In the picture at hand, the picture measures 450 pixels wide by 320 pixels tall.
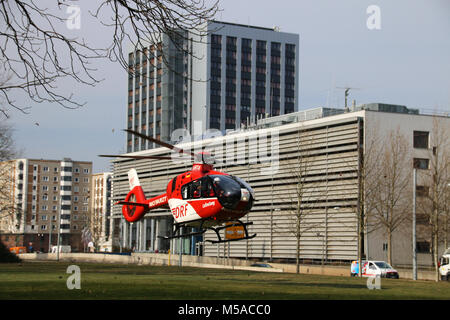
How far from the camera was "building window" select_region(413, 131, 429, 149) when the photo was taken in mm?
83125

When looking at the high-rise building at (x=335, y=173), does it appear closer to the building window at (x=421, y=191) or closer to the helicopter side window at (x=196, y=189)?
the building window at (x=421, y=191)

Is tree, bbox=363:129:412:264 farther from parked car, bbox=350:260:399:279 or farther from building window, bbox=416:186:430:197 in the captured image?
parked car, bbox=350:260:399:279

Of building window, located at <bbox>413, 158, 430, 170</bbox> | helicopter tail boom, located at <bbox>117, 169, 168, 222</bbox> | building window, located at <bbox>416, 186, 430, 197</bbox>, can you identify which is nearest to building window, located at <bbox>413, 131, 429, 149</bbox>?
building window, located at <bbox>413, 158, 430, 170</bbox>

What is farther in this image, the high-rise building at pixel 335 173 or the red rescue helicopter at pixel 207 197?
the high-rise building at pixel 335 173

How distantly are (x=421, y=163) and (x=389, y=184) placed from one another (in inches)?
696

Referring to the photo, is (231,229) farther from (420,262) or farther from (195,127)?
(195,127)

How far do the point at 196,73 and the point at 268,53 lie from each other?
19.3 metres

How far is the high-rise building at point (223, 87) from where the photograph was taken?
147 meters

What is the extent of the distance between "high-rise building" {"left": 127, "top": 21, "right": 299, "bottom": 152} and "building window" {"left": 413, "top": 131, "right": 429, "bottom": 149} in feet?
219

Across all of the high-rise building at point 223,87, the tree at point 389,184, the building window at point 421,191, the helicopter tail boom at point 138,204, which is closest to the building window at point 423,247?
the tree at point 389,184

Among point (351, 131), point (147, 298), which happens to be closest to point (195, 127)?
point (351, 131)

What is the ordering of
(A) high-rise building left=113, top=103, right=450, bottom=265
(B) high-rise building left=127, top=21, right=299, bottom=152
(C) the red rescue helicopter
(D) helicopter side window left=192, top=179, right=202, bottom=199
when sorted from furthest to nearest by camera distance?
(B) high-rise building left=127, top=21, right=299, bottom=152, (A) high-rise building left=113, top=103, right=450, bottom=265, (D) helicopter side window left=192, top=179, right=202, bottom=199, (C) the red rescue helicopter

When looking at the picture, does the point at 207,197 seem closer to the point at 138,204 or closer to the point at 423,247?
the point at 138,204

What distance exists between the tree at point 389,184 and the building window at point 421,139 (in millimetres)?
2872
